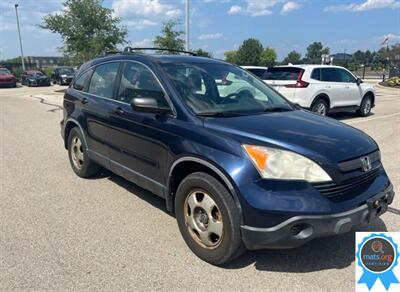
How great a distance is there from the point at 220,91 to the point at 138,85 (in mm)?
928

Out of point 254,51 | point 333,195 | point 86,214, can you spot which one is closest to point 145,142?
point 86,214

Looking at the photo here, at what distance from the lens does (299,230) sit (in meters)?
2.95

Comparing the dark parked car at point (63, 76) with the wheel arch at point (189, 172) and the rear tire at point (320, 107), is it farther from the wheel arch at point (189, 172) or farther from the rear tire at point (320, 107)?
the wheel arch at point (189, 172)

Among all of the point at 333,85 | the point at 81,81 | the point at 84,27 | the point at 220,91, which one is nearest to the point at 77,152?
the point at 81,81

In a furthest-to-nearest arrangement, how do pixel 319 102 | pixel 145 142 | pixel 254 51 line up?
pixel 254 51
pixel 319 102
pixel 145 142

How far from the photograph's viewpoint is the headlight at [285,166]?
2971 millimetres

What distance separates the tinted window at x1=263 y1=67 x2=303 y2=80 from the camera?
1059 centimetres

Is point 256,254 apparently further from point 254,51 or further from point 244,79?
point 254,51

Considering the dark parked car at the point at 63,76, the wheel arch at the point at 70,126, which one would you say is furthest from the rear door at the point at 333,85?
the dark parked car at the point at 63,76

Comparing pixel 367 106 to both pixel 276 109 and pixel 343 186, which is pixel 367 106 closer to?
pixel 276 109

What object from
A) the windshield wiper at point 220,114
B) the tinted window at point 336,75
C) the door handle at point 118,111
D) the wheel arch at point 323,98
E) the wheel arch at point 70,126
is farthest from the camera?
the tinted window at point 336,75

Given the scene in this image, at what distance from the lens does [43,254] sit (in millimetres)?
3549

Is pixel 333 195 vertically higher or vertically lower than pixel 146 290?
higher

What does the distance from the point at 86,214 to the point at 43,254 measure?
97cm
